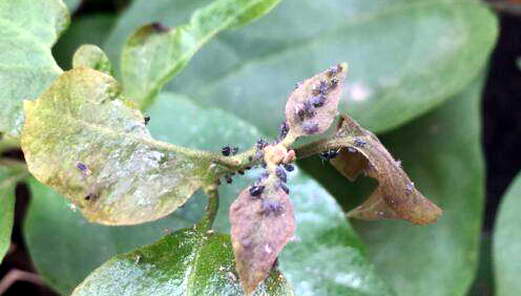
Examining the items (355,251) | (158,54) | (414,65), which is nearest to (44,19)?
(158,54)

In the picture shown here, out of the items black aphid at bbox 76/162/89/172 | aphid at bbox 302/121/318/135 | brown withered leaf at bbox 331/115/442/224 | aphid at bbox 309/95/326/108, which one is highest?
aphid at bbox 309/95/326/108

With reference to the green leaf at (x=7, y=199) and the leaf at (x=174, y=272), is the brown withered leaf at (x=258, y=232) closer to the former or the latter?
the leaf at (x=174, y=272)

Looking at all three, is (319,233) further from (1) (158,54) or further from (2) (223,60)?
(2) (223,60)

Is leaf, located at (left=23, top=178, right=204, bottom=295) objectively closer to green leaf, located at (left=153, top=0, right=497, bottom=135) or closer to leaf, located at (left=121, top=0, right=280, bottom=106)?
leaf, located at (left=121, top=0, right=280, bottom=106)

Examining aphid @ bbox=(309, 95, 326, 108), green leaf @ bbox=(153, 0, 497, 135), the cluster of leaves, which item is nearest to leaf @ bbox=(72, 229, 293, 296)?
the cluster of leaves

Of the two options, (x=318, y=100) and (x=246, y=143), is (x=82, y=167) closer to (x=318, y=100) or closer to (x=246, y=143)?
(x=318, y=100)

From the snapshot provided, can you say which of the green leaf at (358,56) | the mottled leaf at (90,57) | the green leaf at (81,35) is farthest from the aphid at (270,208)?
the green leaf at (81,35)

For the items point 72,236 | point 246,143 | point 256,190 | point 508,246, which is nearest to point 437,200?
point 508,246
